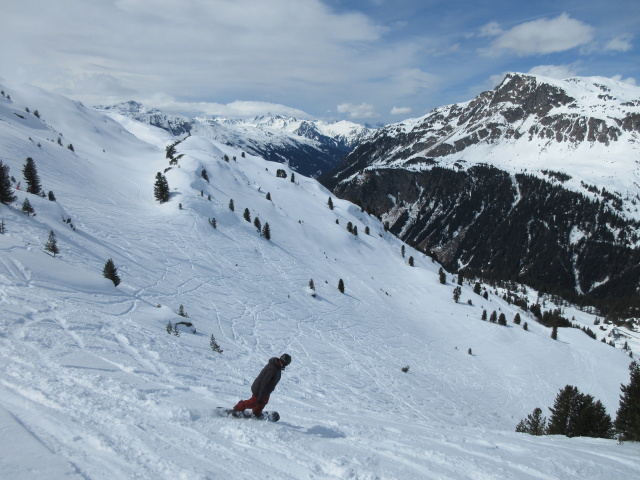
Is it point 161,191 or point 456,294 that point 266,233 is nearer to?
point 161,191

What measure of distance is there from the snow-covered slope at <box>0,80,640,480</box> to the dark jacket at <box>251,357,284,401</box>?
0.84 meters

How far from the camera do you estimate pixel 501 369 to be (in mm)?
→ 44969

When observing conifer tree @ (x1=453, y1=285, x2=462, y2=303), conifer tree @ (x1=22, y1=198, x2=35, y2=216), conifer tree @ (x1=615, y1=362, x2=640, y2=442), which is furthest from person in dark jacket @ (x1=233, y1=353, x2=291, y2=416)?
conifer tree @ (x1=453, y1=285, x2=462, y2=303)

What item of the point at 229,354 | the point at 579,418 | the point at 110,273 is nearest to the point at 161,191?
the point at 110,273

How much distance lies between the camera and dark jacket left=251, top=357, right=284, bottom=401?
31.8 feet

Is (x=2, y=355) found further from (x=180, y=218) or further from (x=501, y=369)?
(x=501, y=369)

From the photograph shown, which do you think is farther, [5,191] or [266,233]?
[266,233]

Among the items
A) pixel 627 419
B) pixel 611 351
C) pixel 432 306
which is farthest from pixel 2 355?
pixel 611 351

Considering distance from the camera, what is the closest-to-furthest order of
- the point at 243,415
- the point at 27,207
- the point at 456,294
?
1. the point at 243,415
2. the point at 27,207
3. the point at 456,294

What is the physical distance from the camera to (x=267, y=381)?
9.74 metres

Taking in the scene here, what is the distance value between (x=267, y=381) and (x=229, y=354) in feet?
29.9

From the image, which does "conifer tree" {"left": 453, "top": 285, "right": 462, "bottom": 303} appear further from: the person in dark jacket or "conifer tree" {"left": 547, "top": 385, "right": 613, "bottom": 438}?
the person in dark jacket

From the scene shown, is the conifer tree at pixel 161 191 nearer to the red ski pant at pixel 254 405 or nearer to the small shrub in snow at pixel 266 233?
the small shrub in snow at pixel 266 233

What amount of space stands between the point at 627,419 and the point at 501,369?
31.2m
